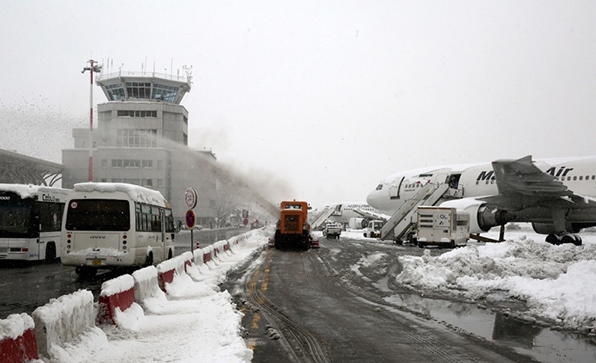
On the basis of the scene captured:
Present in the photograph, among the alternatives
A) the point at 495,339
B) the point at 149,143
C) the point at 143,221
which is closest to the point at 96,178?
the point at 149,143

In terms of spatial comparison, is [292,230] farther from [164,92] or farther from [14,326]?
[164,92]

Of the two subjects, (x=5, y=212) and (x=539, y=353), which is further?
(x=5, y=212)

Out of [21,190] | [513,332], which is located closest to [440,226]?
[21,190]

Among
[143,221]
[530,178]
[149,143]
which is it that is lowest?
[143,221]

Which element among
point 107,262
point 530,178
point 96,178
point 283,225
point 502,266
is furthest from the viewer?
point 96,178

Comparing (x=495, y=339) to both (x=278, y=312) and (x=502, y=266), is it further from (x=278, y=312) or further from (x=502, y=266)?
(x=502, y=266)

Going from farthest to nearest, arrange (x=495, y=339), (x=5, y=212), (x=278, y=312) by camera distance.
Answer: (x=5, y=212) < (x=278, y=312) < (x=495, y=339)

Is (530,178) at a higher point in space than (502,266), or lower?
higher

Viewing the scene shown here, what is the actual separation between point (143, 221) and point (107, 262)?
2419mm

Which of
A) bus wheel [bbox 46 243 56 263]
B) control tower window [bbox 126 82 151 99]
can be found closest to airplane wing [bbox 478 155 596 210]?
bus wheel [bbox 46 243 56 263]

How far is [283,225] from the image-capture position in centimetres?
3534

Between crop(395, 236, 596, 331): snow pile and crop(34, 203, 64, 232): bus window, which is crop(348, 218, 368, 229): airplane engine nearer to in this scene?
crop(395, 236, 596, 331): snow pile

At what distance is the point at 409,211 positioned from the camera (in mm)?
43344

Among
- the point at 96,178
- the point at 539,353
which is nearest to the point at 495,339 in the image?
the point at 539,353
